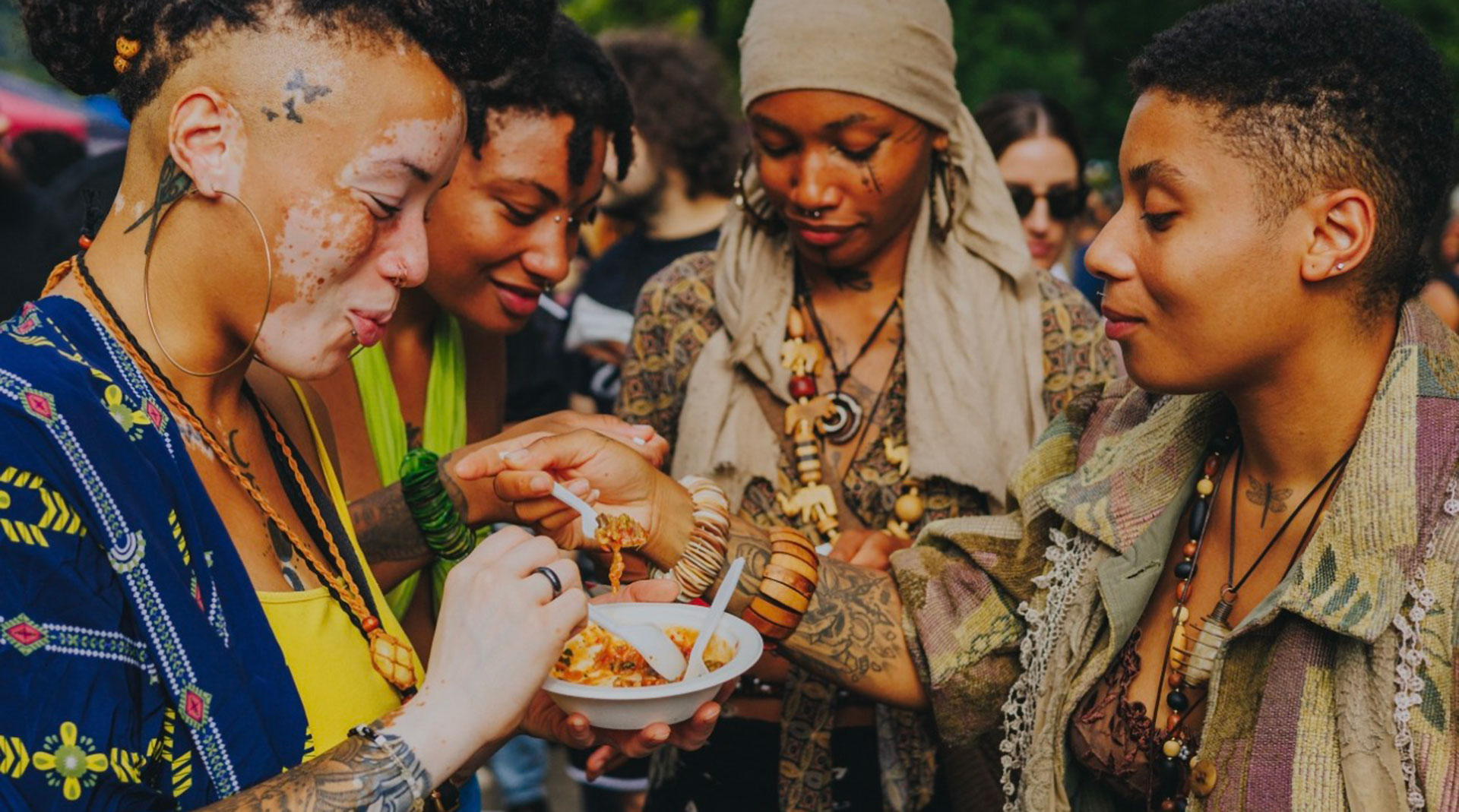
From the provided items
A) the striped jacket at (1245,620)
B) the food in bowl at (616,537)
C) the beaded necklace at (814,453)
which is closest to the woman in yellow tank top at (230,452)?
the food in bowl at (616,537)

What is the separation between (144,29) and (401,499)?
1170 mm

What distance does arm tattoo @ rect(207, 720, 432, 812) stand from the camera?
164 centimetres

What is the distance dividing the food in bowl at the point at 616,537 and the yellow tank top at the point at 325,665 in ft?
1.85

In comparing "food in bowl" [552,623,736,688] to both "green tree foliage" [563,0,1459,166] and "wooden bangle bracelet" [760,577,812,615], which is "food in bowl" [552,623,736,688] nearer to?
"wooden bangle bracelet" [760,577,812,615]

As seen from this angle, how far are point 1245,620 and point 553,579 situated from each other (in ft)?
3.91

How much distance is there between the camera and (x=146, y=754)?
5.26 ft

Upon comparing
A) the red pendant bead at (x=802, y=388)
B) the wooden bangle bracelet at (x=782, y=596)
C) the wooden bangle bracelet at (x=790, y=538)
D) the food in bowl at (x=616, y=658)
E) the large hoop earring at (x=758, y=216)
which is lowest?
the food in bowl at (x=616, y=658)

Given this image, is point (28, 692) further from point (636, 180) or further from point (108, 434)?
point (636, 180)

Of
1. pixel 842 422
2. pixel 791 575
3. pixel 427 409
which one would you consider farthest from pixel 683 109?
pixel 791 575

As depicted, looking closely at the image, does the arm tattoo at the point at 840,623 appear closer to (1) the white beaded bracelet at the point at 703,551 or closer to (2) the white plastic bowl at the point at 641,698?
(1) the white beaded bracelet at the point at 703,551

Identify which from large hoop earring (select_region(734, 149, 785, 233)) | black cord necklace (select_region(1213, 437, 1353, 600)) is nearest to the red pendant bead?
large hoop earring (select_region(734, 149, 785, 233))

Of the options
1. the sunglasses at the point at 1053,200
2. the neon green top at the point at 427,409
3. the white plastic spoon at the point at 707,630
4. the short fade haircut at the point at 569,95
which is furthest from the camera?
the sunglasses at the point at 1053,200

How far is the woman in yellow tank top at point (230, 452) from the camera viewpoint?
1549mm

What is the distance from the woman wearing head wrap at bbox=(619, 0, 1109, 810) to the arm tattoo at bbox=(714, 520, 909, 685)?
326 millimetres
